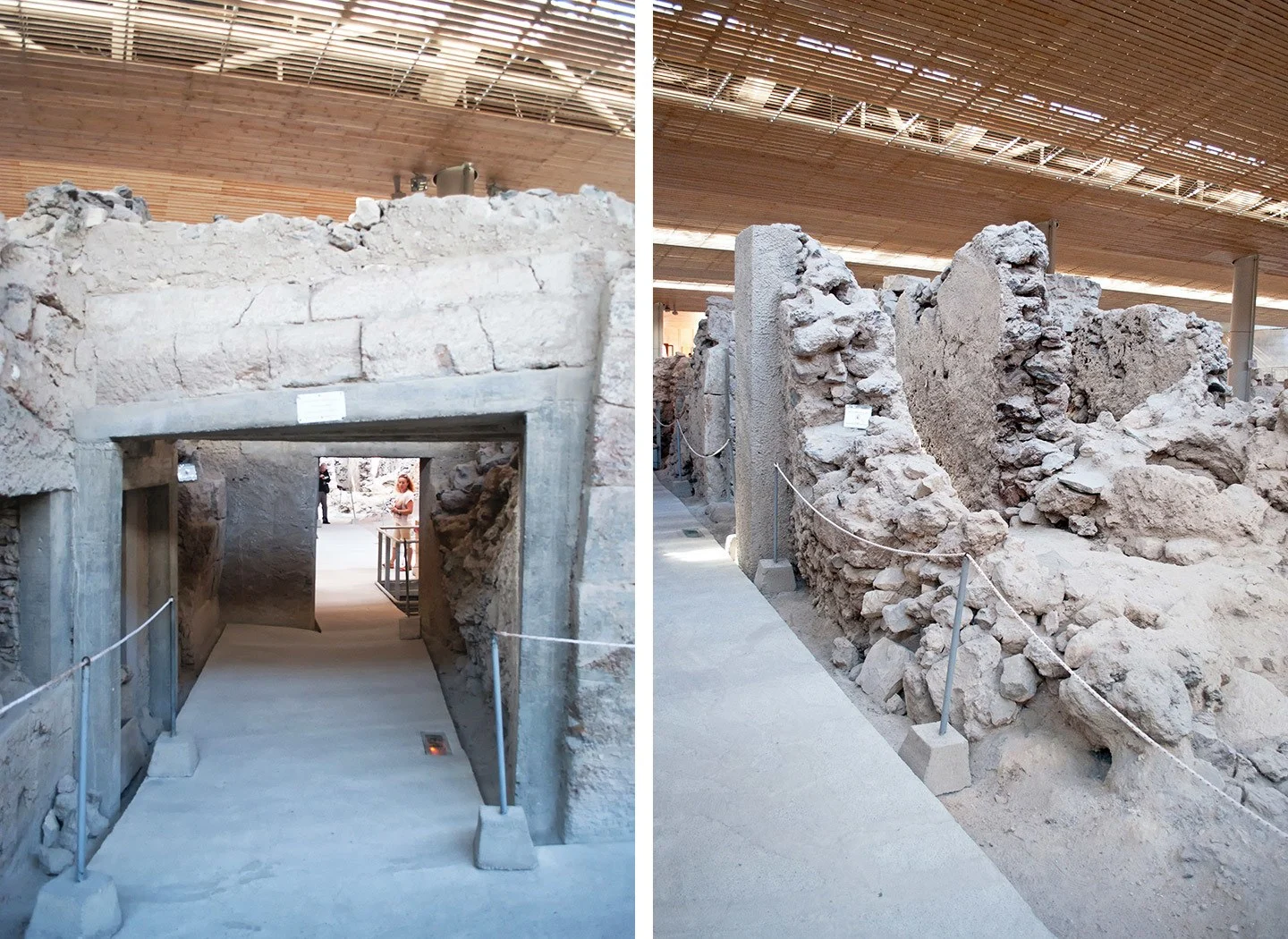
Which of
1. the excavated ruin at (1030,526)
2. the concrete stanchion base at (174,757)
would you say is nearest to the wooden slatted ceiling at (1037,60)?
the excavated ruin at (1030,526)

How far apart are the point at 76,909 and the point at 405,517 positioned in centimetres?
984

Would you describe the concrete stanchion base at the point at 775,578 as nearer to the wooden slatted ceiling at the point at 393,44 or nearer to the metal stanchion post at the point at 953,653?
the metal stanchion post at the point at 953,653

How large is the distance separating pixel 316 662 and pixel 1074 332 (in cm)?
796

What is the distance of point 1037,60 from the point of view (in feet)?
8.88

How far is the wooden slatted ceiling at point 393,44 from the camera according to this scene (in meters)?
1.59

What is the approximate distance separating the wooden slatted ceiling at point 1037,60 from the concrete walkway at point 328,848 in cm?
224

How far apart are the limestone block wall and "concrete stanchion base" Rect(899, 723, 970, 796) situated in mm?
1190

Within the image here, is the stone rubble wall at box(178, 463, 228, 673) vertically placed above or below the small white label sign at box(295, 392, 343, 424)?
below

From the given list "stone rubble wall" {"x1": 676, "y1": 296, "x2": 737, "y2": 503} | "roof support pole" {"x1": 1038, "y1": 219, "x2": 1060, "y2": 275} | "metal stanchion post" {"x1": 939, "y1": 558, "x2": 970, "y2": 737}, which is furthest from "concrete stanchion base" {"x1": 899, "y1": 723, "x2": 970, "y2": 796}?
"stone rubble wall" {"x1": 676, "y1": 296, "x2": 737, "y2": 503}

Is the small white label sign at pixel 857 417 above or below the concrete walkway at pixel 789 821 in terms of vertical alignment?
above

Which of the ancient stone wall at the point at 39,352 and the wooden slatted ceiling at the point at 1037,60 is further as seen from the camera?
the wooden slatted ceiling at the point at 1037,60

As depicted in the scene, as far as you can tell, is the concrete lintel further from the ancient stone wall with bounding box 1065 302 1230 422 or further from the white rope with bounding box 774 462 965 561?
the ancient stone wall with bounding box 1065 302 1230 422

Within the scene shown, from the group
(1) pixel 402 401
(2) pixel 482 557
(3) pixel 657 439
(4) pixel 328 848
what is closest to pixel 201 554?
(2) pixel 482 557

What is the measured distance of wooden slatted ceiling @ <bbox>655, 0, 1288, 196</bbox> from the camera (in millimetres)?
2473
